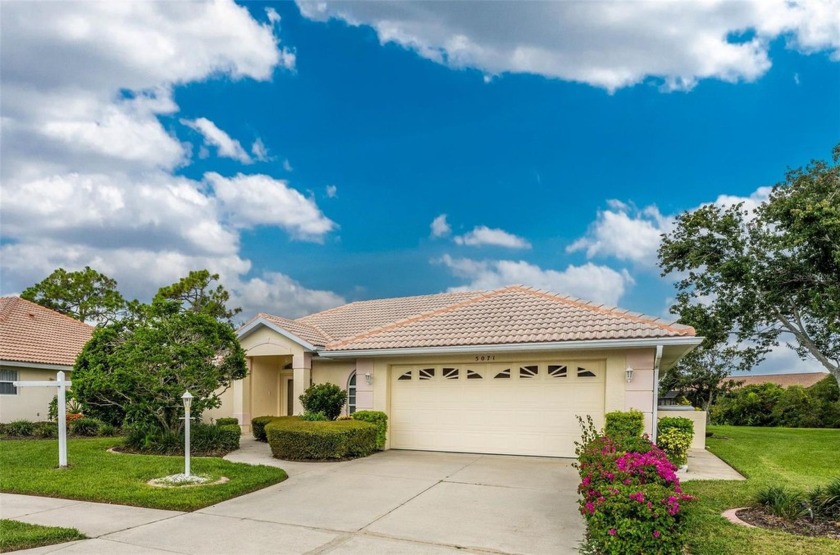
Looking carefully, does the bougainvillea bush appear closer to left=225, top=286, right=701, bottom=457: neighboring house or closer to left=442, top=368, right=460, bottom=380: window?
left=225, top=286, right=701, bottom=457: neighboring house

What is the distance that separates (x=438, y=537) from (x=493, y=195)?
13.5 metres

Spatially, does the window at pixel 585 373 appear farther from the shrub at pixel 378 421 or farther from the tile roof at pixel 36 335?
the tile roof at pixel 36 335

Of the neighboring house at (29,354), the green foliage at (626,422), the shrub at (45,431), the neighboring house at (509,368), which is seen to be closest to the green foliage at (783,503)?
the green foliage at (626,422)

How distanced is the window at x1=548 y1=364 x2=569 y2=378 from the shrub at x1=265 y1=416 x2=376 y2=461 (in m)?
4.64

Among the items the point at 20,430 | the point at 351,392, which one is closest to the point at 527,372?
the point at 351,392

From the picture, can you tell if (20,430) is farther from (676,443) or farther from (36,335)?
(676,443)

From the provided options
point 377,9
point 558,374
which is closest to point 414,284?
point 558,374

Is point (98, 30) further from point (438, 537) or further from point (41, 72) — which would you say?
point (438, 537)

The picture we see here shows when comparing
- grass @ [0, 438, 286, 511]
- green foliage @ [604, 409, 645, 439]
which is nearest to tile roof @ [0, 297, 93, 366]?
grass @ [0, 438, 286, 511]

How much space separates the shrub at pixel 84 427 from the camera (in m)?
17.2

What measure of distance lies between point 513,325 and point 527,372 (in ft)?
4.20

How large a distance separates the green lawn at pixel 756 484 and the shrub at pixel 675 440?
3.96ft

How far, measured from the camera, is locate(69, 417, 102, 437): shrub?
17.2 metres

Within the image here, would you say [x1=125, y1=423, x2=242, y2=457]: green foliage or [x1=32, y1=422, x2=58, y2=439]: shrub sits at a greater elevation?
[x1=125, y1=423, x2=242, y2=457]: green foliage
